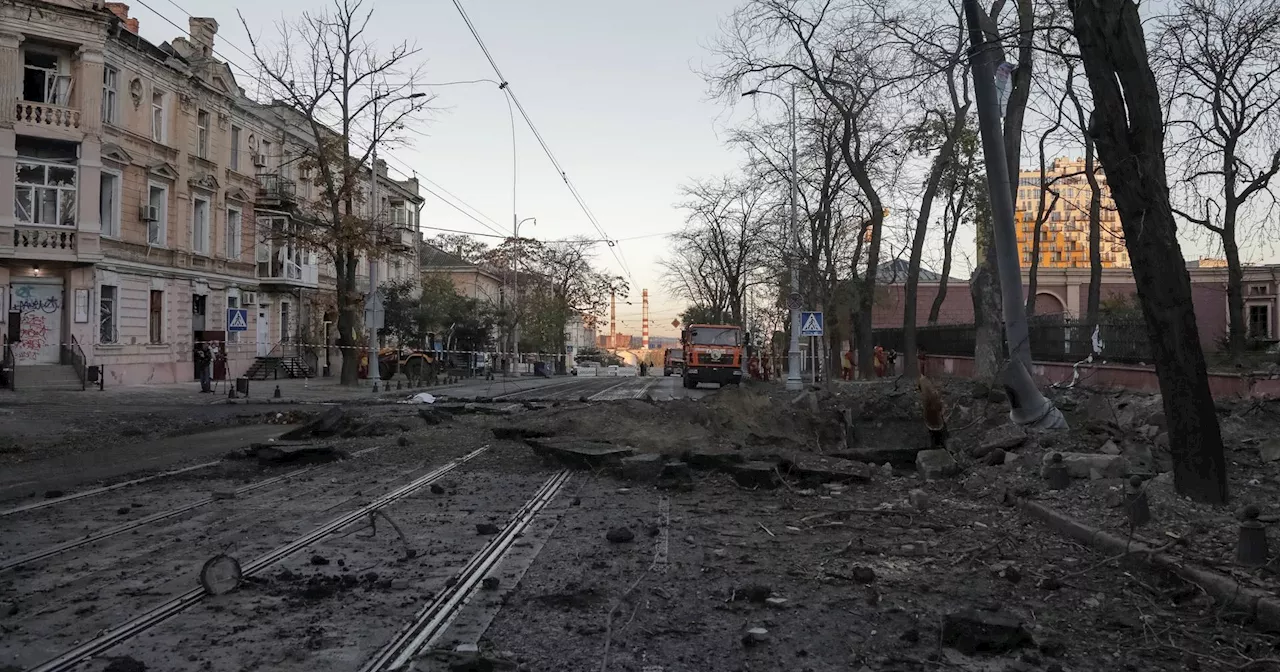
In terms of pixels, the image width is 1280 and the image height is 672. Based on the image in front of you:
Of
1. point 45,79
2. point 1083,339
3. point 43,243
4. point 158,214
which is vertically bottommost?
point 1083,339

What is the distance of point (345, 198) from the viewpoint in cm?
3117

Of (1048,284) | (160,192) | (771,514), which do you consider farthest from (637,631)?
(1048,284)

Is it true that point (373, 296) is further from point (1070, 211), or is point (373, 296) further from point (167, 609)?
point (1070, 211)

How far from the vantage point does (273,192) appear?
40844 mm

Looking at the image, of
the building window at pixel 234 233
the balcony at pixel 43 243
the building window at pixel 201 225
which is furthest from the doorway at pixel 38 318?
the building window at pixel 234 233

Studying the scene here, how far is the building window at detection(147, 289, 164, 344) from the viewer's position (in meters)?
33.1

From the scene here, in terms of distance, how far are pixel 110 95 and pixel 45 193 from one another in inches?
168

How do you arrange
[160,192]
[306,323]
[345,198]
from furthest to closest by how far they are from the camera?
[306,323] → [160,192] → [345,198]

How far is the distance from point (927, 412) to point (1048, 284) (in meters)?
51.5

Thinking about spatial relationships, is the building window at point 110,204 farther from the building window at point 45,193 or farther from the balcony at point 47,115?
the balcony at point 47,115

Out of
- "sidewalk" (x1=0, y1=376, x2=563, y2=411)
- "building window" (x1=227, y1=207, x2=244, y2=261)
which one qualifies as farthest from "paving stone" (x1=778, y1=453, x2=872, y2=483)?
"building window" (x1=227, y1=207, x2=244, y2=261)

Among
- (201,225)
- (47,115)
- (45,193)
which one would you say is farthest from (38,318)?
(201,225)

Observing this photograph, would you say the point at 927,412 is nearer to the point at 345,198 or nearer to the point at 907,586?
the point at 907,586

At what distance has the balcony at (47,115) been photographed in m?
27.5
